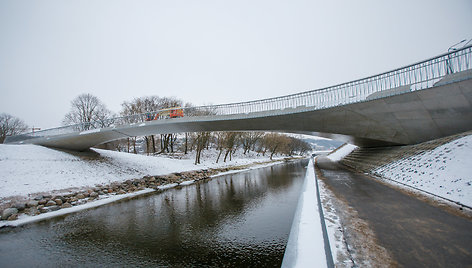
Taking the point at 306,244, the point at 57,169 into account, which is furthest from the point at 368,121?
the point at 57,169

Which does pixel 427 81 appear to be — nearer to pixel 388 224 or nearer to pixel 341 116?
pixel 341 116

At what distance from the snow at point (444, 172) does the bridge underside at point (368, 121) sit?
2.60m

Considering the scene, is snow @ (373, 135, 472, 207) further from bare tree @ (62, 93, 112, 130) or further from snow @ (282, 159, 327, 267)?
bare tree @ (62, 93, 112, 130)

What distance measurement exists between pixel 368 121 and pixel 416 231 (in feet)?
37.1

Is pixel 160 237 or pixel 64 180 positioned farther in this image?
pixel 64 180

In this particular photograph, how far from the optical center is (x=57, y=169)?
611 inches

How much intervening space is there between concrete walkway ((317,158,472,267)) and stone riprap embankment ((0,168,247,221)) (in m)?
14.0

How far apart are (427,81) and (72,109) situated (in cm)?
4811

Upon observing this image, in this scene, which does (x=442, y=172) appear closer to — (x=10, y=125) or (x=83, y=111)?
(x=83, y=111)

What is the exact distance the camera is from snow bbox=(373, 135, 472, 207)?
6934 mm

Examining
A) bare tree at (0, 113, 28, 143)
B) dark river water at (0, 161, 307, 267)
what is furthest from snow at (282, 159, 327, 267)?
bare tree at (0, 113, 28, 143)

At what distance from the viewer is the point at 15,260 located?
5848 mm

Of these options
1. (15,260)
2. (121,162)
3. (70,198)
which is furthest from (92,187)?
(15,260)

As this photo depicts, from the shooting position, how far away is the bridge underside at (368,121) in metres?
11.3
